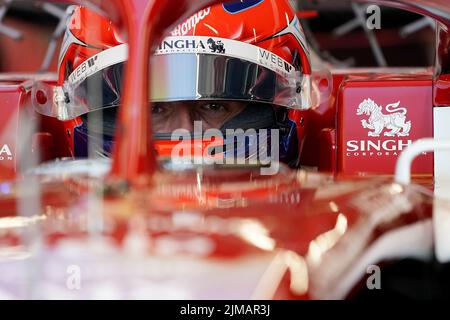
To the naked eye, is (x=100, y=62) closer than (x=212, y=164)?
No

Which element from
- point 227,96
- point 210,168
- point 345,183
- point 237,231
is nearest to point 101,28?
point 227,96

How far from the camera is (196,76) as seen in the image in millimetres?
1375

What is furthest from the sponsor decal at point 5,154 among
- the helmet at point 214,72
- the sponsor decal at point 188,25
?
the sponsor decal at point 188,25

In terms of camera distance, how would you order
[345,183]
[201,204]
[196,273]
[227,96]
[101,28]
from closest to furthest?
[196,273] → [201,204] → [345,183] → [227,96] → [101,28]

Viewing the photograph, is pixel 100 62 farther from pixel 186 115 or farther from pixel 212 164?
pixel 212 164

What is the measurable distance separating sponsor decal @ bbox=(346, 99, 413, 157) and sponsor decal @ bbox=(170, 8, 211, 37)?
376 millimetres

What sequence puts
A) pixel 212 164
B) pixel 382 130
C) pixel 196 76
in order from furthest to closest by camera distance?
pixel 382 130, pixel 196 76, pixel 212 164

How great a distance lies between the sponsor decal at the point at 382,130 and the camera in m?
1.49

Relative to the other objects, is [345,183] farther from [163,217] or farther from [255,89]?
[255,89]

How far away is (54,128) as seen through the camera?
176 centimetres

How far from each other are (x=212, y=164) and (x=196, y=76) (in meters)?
0.25

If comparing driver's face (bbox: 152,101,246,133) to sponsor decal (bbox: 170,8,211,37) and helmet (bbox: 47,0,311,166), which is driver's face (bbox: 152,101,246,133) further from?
sponsor decal (bbox: 170,8,211,37)

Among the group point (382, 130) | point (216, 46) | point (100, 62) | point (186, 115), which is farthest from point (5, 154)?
point (382, 130)

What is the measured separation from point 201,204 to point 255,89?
1.81 ft
